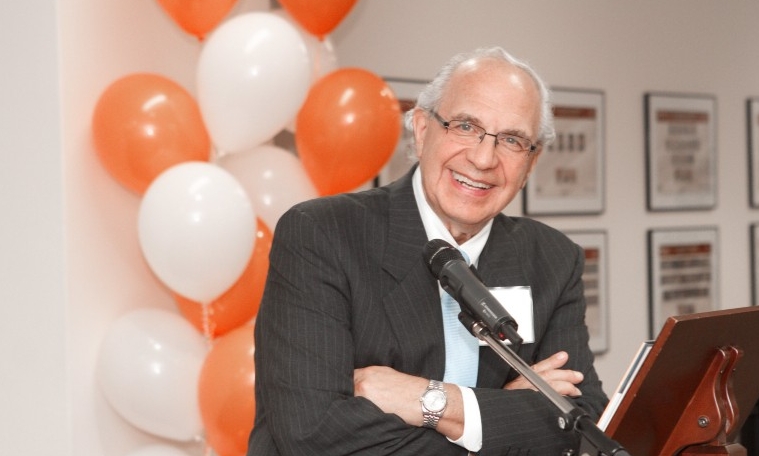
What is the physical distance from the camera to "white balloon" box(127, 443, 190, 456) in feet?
9.72

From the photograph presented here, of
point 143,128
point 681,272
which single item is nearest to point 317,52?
point 143,128

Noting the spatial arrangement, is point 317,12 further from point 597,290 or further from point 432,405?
point 597,290

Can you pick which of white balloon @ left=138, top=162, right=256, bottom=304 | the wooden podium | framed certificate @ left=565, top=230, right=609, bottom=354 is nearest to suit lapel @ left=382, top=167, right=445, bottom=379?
the wooden podium

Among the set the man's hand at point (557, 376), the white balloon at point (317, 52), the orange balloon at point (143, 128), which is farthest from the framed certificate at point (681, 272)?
the man's hand at point (557, 376)

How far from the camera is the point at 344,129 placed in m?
3.12

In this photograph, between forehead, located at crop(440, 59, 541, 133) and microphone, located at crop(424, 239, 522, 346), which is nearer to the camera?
microphone, located at crop(424, 239, 522, 346)

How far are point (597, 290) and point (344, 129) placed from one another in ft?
6.91

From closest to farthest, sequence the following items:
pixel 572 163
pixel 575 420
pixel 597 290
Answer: pixel 575 420 < pixel 572 163 < pixel 597 290

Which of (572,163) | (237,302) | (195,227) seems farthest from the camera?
(572,163)

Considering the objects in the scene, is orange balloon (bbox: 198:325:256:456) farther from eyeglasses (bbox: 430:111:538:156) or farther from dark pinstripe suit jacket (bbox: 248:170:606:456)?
eyeglasses (bbox: 430:111:538:156)

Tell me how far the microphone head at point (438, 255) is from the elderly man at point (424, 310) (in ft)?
Answer: 0.98

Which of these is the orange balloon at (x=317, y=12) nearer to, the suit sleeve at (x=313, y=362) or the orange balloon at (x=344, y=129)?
the orange balloon at (x=344, y=129)

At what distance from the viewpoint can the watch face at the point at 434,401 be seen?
1921 mm

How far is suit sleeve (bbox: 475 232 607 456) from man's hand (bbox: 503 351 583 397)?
0.04m
